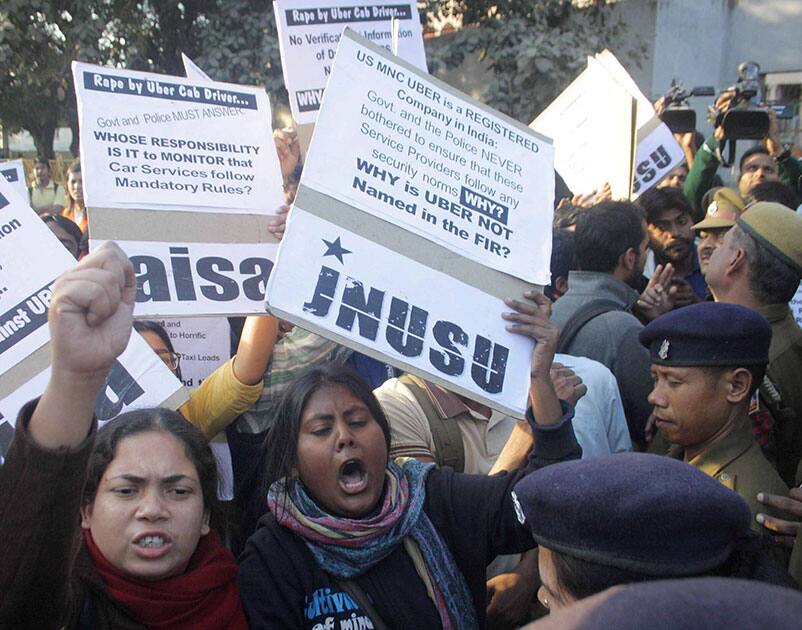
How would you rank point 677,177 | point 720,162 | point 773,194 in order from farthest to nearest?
point 677,177 < point 720,162 < point 773,194

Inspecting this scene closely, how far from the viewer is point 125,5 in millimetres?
12297

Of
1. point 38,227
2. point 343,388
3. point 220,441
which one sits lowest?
point 220,441

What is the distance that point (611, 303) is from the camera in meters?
3.34

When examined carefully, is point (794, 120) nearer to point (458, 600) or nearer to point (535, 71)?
point (535, 71)

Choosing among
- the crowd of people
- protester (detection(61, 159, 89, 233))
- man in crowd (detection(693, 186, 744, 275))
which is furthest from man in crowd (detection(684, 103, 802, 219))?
protester (detection(61, 159, 89, 233))

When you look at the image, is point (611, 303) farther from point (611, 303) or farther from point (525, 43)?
point (525, 43)

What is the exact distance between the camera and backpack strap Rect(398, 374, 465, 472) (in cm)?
259

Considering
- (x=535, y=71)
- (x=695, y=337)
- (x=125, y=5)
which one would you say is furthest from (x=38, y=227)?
(x=125, y=5)

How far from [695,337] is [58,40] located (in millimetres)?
13131

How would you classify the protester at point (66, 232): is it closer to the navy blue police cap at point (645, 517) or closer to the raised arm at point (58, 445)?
the raised arm at point (58, 445)

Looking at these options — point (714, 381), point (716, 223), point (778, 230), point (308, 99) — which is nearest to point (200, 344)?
point (308, 99)

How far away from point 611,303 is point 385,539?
1623 mm

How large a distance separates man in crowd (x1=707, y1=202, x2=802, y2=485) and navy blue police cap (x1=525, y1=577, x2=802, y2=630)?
2.31 metres

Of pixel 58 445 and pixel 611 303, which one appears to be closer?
pixel 58 445
